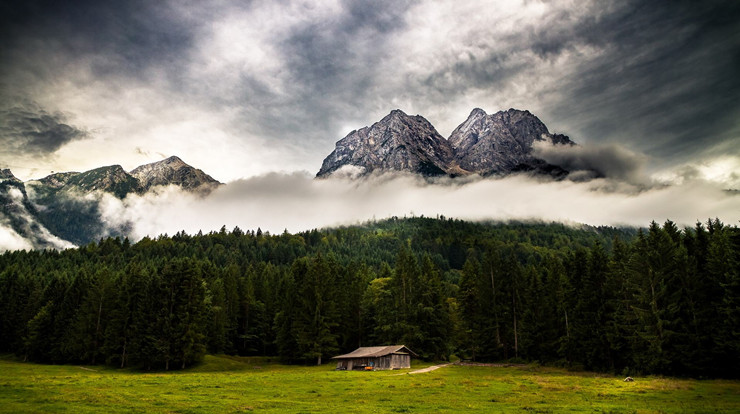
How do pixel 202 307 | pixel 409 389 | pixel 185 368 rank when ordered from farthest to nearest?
1. pixel 202 307
2. pixel 185 368
3. pixel 409 389

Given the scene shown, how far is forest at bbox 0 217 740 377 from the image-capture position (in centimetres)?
4472

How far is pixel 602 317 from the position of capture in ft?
181

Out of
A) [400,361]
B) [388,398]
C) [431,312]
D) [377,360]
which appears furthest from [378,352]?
[388,398]

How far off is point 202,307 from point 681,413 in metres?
71.5

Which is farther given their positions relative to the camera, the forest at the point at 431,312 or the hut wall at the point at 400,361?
the hut wall at the point at 400,361

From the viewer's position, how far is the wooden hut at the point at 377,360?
6253 centimetres

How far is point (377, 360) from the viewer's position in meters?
63.4

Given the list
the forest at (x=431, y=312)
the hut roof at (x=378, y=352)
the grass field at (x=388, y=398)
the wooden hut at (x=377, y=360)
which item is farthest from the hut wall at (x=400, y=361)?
the grass field at (x=388, y=398)

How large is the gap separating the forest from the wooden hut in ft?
35.3

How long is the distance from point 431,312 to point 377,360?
18251 millimetres

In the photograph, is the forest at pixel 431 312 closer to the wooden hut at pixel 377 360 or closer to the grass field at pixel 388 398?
the grass field at pixel 388 398

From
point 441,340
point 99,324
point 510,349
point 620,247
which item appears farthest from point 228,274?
point 620,247

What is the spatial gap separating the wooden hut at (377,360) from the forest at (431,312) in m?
10.8

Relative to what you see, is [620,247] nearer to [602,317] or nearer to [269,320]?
Answer: [602,317]
